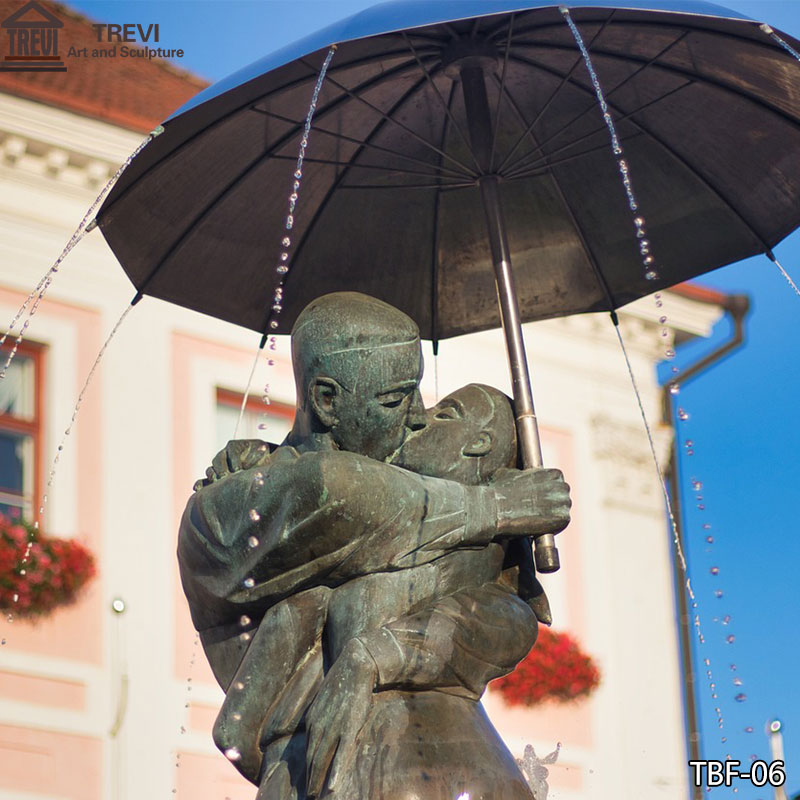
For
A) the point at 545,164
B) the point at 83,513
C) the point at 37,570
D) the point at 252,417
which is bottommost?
the point at 545,164

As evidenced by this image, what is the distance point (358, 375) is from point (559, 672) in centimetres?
1285

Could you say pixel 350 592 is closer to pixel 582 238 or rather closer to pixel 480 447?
pixel 480 447

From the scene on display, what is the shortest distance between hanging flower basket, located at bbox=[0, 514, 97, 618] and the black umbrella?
346 inches

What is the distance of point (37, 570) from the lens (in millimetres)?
15250

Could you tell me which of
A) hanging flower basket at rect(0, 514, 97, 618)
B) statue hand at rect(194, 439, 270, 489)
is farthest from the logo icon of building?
statue hand at rect(194, 439, 270, 489)

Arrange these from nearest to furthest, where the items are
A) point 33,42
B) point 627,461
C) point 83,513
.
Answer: point 83,513, point 33,42, point 627,461

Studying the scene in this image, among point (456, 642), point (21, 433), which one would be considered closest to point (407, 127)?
point (456, 642)

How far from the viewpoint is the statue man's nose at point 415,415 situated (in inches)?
204

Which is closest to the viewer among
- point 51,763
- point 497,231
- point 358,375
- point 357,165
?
point 358,375

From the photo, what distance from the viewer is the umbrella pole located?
5.46 meters

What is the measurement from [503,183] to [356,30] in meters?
1.10

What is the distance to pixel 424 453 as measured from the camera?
519cm

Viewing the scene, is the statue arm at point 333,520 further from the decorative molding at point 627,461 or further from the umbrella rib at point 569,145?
the decorative molding at point 627,461

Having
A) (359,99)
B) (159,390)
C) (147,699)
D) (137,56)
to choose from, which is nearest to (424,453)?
(359,99)
